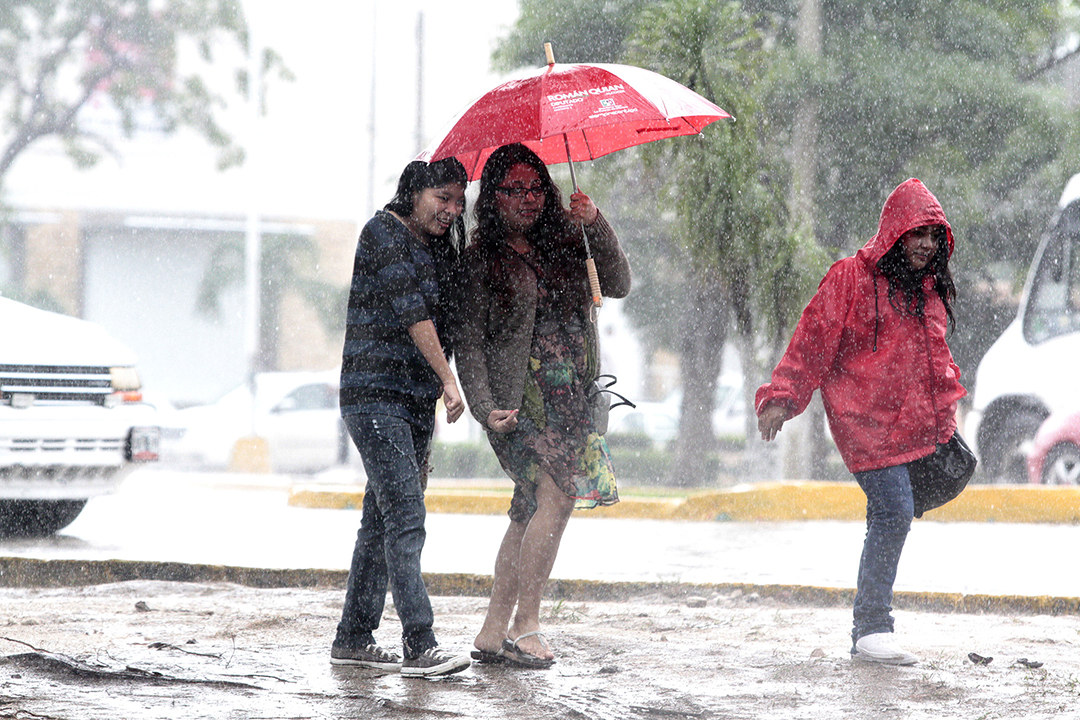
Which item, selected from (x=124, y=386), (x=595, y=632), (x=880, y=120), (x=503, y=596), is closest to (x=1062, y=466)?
(x=880, y=120)

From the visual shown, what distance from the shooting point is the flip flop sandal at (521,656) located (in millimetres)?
3994

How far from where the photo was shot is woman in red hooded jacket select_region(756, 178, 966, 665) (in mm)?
4180

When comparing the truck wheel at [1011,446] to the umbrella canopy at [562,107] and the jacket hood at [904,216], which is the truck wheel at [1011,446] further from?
the umbrella canopy at [562,107]

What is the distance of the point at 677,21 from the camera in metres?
10.0

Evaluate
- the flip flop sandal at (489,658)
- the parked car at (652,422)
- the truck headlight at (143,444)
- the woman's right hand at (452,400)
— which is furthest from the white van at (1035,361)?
the parked car at (652,422)

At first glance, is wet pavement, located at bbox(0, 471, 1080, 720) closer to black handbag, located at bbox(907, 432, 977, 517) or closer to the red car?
black handbag, located at bbox(907, 432, 977, 517)

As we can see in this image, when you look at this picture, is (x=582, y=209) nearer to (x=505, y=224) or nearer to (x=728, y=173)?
(x=505, y=224)

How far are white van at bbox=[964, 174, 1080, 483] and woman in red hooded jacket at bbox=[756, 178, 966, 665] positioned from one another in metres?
8.51

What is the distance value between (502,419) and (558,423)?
0.21 meters

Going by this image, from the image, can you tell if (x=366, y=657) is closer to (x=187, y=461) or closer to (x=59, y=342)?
(x=59, y=342)

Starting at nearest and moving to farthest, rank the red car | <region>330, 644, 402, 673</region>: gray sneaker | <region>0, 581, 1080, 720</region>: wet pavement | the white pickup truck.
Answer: <region>0, 581, 1080, 720</region>: wet pavement → <region>330, 644, 402, 673</region>: gray sneaker → the white pickup truck → the red car

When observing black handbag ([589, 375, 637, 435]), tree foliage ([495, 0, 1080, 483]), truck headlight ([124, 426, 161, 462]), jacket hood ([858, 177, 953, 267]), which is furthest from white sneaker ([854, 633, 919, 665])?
tree foliage ([495, 0, 1080, 483])

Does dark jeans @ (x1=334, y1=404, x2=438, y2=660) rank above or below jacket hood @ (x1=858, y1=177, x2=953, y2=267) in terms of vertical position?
below

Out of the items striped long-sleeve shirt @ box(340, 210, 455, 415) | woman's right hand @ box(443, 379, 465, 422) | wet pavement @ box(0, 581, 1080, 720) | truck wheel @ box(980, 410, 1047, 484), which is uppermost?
striped long-sleeve shirt @ box(340, 210, 455, 415)
